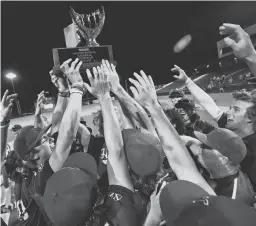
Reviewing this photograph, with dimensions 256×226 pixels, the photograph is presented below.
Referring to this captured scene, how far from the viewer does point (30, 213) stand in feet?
6.73

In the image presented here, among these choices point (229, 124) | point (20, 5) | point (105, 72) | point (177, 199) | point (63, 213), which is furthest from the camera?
point (20, 5)

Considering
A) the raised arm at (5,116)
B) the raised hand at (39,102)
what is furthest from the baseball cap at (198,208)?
the raised hand at (39,102)

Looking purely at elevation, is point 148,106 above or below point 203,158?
above

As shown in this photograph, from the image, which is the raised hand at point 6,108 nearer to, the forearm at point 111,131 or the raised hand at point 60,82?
the raised hand at point 60,82

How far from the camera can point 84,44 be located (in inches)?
88.0

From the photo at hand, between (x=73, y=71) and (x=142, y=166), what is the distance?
2.36 ft

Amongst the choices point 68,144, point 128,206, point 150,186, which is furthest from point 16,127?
point 128,206

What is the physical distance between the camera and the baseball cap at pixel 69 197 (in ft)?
4.00

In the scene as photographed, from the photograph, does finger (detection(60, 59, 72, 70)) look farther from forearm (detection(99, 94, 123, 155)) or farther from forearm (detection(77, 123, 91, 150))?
forearm (detection(77, 123, 91, 150))

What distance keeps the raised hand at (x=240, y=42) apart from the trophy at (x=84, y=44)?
0.83m

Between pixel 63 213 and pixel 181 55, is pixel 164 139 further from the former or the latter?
pixel 181 55

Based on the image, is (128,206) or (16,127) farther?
(16,127)

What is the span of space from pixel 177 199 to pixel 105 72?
2.63 feet

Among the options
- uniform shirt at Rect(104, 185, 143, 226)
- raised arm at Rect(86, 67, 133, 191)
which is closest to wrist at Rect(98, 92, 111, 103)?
raised arm at Rect(86, 67, 133, 191)
